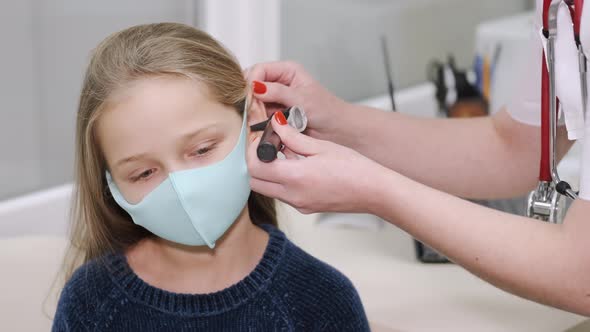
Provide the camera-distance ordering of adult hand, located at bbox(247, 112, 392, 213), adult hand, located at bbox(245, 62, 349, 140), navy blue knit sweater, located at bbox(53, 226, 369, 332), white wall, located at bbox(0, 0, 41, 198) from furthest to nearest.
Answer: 1. white wall, located at bbox(0, 0, 41, 198)
2. adult hand, located at bbox(245, 62, 349, 140)
3. navy blue knit sweater, located at bbox(53, 226, 369, 332)
4. adult hand, located at bbox(247, 112, 392, 213)

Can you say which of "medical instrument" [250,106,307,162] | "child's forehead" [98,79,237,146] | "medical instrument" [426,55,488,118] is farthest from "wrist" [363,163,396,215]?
"medical instrument" [426,55,488,118]

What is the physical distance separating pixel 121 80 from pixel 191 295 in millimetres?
309

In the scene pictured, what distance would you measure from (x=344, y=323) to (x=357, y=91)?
4.14ft

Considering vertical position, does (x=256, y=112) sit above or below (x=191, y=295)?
above

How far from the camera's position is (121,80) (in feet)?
3.97

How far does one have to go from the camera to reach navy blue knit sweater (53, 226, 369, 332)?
128 cm

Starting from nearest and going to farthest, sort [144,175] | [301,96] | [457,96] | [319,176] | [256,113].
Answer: [319,176] < [144,175] < [256,113] < [301,96] < [457,96]

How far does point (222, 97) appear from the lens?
48.8 inches

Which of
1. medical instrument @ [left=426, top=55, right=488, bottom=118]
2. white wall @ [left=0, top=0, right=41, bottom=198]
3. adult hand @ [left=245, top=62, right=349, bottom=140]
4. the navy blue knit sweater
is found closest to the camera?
the navy blue knit sweater

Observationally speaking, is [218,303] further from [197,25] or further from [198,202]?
[197,25]

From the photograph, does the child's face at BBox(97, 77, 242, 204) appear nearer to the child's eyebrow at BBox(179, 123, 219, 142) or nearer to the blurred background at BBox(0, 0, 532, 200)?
the child's eyebrow at BBox(179, 123, 219, 142)

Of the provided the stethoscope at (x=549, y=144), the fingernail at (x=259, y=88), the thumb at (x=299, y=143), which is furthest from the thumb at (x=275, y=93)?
the stethoscope at (x=549, y=144)

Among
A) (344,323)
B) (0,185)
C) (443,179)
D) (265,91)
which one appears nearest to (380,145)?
(443,179)

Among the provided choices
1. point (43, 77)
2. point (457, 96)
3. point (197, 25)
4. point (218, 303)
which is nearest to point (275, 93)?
point (218, 303)
